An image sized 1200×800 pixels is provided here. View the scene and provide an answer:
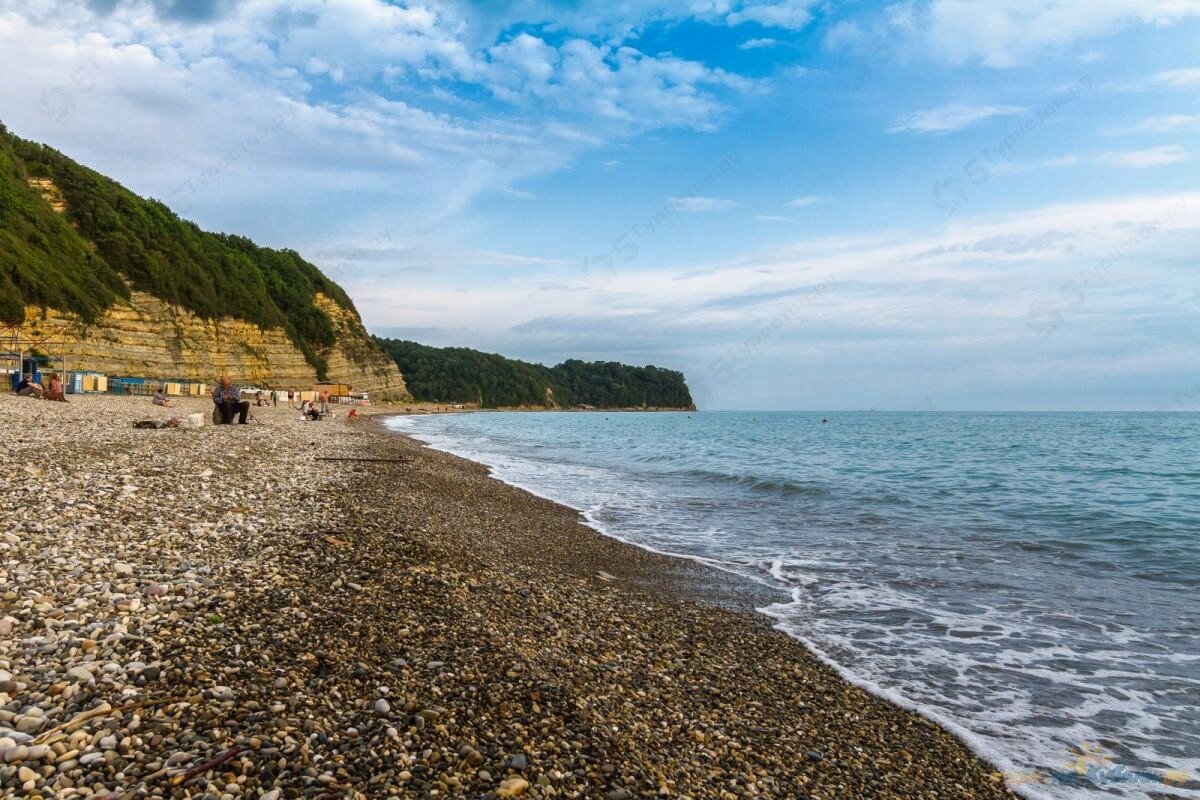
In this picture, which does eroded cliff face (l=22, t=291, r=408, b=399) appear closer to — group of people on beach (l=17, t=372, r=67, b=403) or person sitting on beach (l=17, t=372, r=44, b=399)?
person sitting on beach (l=17, t=372, r=44, b=399)

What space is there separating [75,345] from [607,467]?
41941 mm

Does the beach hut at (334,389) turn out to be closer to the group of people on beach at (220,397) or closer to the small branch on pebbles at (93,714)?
the group of people on beach at (220,397)

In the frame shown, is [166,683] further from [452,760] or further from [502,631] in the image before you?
[502,631]

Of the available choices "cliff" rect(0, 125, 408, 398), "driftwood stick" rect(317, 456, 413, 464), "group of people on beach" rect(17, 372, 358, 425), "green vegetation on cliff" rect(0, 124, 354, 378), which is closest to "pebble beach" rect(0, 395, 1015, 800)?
"driftwood stick" rect(317, 456, 413, 464)

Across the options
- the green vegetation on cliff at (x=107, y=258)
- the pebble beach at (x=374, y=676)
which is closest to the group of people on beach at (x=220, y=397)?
the green vegetation on cliff at (x=107, y=258)

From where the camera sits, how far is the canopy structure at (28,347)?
129 ft

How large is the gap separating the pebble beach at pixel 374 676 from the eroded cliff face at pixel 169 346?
154 ft

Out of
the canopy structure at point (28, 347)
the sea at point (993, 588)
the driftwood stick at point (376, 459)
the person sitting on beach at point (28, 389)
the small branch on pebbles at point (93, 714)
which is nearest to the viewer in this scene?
the small branch on pebbles at point (93, 714)

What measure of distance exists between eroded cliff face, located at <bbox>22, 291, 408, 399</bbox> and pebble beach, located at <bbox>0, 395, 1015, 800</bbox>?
154ft

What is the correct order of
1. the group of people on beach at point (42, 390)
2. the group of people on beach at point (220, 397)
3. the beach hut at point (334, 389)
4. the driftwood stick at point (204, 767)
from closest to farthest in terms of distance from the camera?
the driftwood stick at point (204, 767) → the group of people on beach at point (220, 397) → the group of people on beach at point (42, 390) → the beach hut at point (334, 389)

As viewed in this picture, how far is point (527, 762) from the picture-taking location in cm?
414

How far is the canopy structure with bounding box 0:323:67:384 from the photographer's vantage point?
39.3 m

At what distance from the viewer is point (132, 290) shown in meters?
56.4

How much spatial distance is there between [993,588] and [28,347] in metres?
55.2
